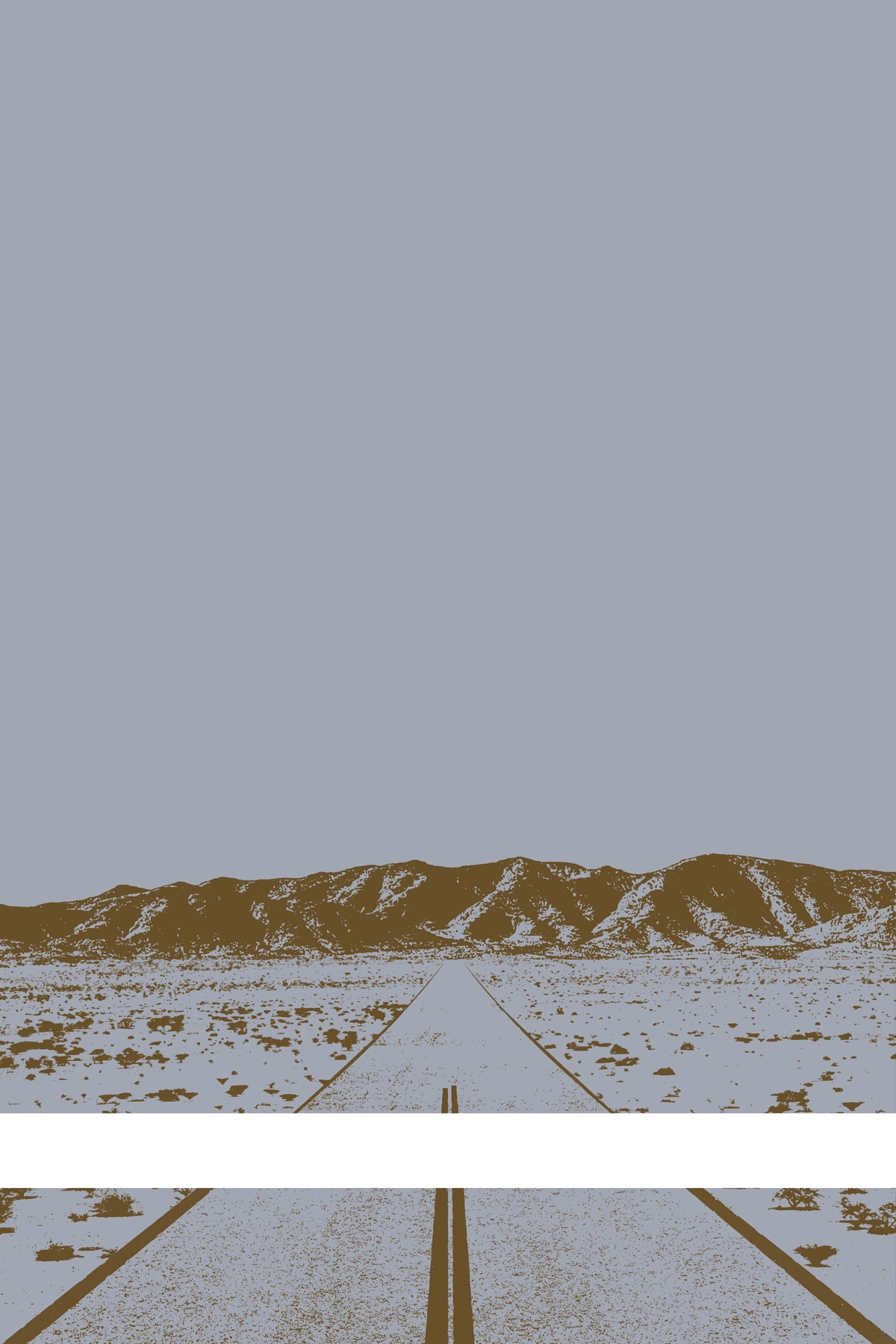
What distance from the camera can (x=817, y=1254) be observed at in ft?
30.1

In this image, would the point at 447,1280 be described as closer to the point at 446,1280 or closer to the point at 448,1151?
the point at 446,1280

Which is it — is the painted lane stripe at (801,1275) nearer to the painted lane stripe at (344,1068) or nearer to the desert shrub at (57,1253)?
the desert shrub at (57,1253)

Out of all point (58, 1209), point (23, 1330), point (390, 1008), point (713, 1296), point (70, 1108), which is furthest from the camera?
point (390, 1008)

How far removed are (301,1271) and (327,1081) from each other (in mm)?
11302

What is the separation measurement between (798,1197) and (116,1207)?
6557mm

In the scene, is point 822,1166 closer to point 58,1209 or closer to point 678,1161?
point 678,1161

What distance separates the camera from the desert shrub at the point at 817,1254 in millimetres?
9094

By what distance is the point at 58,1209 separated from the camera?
1098 cm

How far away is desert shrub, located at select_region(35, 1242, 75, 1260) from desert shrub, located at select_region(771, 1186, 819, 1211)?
21.4 feet

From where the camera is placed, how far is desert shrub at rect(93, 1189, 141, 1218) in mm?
10758

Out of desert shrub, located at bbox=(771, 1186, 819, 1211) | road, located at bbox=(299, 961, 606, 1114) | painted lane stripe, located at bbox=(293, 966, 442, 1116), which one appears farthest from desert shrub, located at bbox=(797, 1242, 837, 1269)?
painted lane stripe, located at bbox=(293, 966, 442, 1116)

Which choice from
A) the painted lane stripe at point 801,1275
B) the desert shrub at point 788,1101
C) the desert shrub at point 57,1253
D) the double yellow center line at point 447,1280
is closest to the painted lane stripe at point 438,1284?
the double yellow center line at point 447,1280

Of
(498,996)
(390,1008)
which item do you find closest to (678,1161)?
(390,1008)

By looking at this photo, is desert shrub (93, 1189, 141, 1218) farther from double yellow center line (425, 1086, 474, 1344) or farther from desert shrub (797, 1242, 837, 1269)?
desert shrub (797, 1242, 837, 1269)
